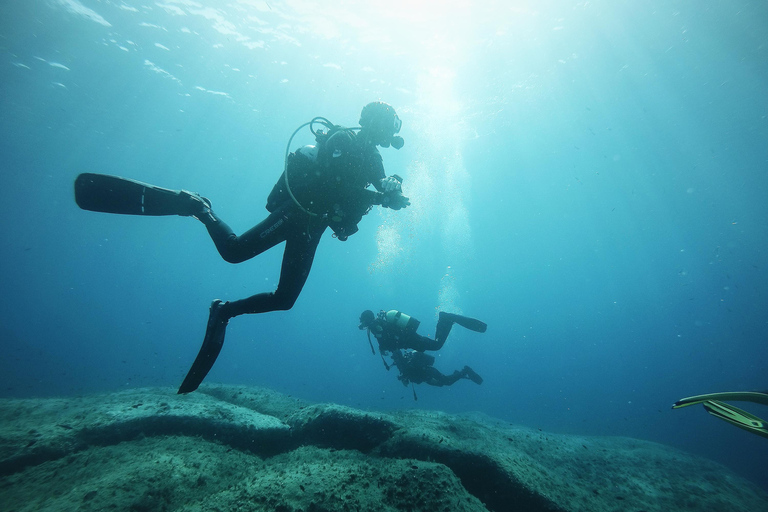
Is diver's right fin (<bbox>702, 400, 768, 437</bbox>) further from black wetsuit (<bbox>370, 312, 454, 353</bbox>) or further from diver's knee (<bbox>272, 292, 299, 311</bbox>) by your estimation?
black wetsuit (<bbox>370, 312, 454, 353</bbox>)

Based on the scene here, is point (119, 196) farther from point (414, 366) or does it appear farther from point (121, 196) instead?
point (414, 366)

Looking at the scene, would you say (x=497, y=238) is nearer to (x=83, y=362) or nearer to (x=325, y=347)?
(x=325, y=347)

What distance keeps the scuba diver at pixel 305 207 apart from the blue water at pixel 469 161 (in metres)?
19.9

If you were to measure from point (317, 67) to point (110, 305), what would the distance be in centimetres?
14308

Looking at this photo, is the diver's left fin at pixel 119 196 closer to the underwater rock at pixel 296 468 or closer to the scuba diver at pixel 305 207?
the scuba diver at pixel 305 207

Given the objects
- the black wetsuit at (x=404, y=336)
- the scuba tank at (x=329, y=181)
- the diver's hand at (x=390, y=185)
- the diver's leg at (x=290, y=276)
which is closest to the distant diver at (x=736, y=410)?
the diver's hand at (x=390, y=185)

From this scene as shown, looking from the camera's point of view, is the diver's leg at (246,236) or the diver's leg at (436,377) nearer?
the diver's leg at (246,236)

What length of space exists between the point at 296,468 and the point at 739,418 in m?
5.16

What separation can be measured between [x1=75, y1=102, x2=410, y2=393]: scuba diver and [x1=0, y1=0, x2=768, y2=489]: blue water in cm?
1993

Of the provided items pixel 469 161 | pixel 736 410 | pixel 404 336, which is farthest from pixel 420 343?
pixel 469 161

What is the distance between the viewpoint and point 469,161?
40.9 m

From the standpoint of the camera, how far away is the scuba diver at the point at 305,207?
11.1ft

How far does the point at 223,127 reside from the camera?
29.1 metres

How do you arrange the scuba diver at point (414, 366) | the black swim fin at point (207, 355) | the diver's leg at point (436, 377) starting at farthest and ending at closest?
1. the diver's leg at point (436, 377)
2. the scuba diver at point (414, 366)
3. the black swim fin at point (207, 355)
